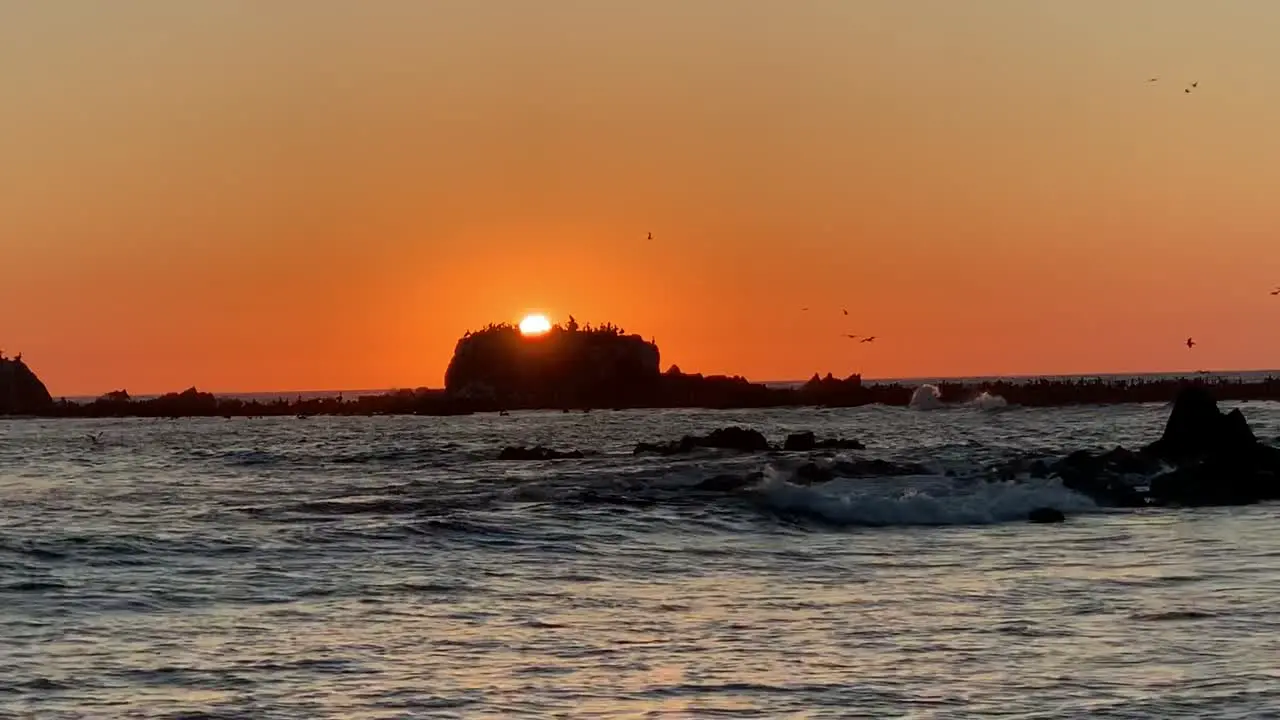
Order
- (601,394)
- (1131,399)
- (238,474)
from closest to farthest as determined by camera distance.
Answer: (238,474), (1131,399), (601,394)

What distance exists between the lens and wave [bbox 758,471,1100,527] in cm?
3562

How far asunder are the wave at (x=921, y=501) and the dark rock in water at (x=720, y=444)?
20.4m

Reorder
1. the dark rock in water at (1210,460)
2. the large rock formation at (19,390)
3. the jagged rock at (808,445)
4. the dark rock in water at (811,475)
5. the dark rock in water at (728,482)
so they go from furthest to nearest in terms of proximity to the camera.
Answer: the large rock formation at (19,390) < the jagged rock at (808,445) < the dark rock in water at (728,482) < the dark rock in water at (811,475) < the dark rock in water at (1210,460)

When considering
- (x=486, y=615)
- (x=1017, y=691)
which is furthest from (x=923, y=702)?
(x=486, y=615)

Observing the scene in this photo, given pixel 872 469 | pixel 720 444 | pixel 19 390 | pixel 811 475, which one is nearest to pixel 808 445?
pixel 720 444

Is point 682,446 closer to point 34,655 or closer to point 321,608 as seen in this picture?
point 321,608

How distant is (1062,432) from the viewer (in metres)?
76.8

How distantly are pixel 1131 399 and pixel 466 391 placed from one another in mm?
75551

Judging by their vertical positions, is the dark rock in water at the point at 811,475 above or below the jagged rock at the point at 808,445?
below

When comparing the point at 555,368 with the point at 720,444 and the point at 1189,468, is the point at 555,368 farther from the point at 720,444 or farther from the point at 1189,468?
the point at 1189,468

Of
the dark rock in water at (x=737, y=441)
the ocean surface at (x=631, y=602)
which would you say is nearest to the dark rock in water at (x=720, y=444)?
the dark rock in water at (x=737, y=441)

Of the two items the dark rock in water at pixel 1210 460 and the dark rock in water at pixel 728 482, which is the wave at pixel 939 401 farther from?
the dark rock in water at pixel 728 482

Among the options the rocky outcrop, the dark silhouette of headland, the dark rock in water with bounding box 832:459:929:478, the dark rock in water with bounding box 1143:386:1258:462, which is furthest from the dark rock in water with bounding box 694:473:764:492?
the dark silhouette of headland

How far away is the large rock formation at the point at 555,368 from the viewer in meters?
160
